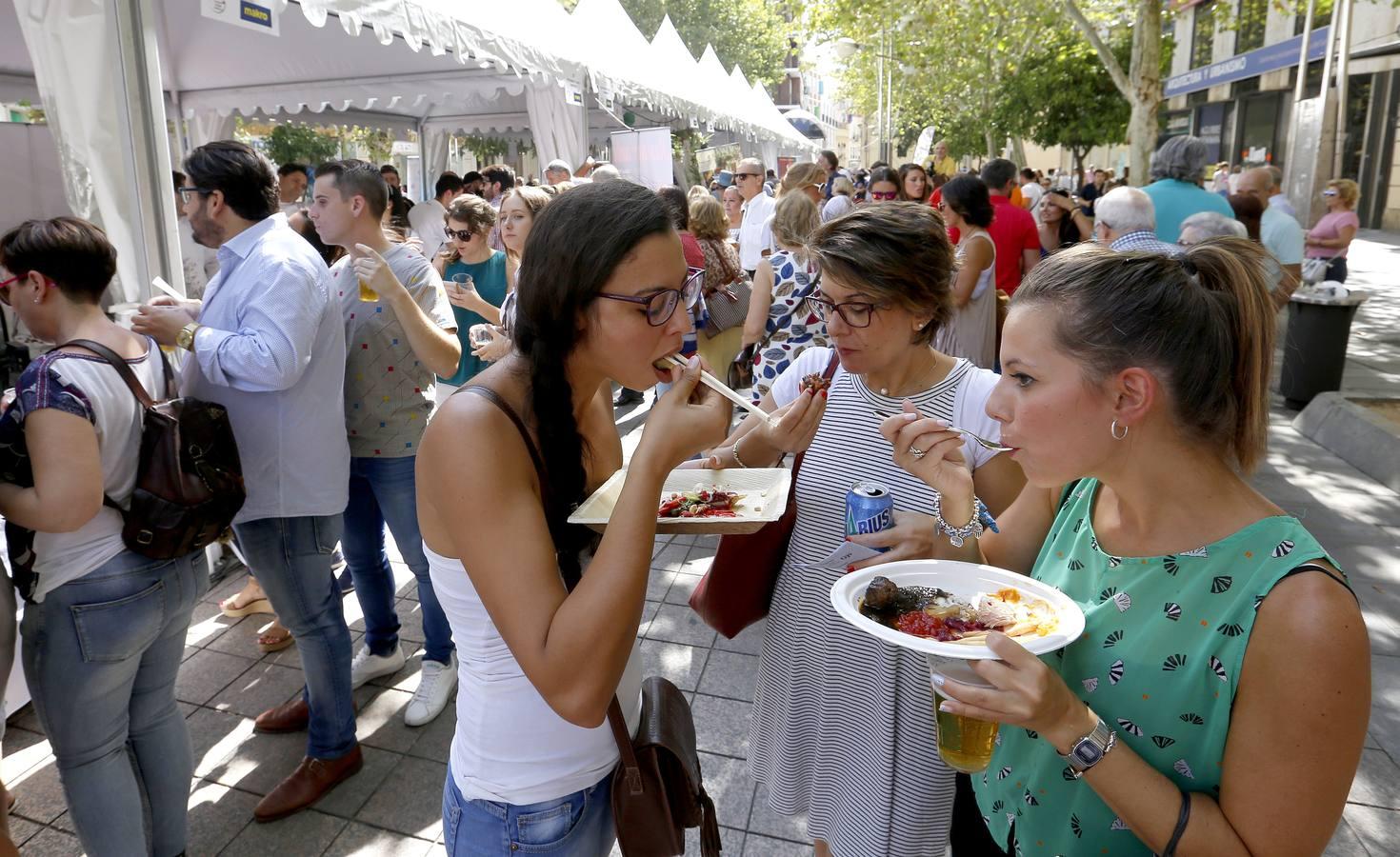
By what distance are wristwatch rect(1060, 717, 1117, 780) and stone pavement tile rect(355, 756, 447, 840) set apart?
2302mm

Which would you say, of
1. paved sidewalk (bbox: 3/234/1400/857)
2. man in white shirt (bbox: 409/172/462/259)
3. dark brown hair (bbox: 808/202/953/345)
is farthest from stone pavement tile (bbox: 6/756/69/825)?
man in white shirt (bbox: 409/172/462/259)

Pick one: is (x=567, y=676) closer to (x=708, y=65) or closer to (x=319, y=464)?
(x=319, y=464)

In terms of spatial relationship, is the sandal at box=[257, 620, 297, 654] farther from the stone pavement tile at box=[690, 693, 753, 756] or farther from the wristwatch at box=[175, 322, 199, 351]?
the stone pavement tile at box=[690, 693, 753, 756]

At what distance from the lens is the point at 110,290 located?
12.5 ft

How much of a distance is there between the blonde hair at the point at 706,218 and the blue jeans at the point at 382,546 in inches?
150

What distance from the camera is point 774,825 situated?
295cm

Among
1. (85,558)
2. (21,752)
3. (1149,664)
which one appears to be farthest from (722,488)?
(21,752)

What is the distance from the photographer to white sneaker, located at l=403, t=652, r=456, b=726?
3512mm

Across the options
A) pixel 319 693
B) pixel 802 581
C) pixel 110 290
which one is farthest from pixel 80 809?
pixel 110 290

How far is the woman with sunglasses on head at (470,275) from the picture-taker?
4410mm

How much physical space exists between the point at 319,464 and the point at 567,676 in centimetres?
206

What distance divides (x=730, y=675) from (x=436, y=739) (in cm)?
135

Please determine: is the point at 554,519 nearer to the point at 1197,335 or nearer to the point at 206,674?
the point at 1197,335

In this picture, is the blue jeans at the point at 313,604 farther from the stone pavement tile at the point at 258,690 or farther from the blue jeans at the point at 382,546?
the stone pavement tile at the point at 258,690
